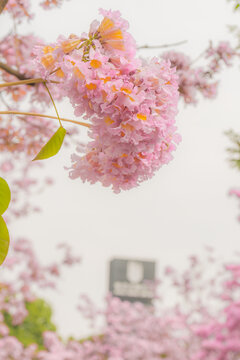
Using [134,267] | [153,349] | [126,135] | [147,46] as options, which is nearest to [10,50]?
[147,46]

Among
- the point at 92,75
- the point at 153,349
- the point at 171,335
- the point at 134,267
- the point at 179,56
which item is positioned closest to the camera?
the point at 92,75

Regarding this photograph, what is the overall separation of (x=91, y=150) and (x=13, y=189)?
736 cm

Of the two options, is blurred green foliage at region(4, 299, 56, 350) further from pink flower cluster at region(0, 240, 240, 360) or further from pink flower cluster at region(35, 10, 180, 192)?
pink flower cluster at region(35, 10, 180, 192)

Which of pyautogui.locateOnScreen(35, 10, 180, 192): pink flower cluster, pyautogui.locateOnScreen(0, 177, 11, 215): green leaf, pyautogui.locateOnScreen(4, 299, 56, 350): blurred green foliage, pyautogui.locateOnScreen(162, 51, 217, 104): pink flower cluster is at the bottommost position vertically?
pyautogui.locateOnScreen(4, 299, 56, 350): blurred green foliage

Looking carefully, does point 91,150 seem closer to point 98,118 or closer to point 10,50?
point 98,118

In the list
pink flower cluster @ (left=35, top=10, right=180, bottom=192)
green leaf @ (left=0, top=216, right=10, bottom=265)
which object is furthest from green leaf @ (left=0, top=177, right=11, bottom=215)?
pink flower cluster @ (left=35, top=10, right=180, bottom=192)

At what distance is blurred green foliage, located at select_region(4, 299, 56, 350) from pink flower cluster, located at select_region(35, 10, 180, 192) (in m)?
20.7

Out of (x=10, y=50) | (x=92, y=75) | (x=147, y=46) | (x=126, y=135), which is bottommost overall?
(x=126, y=135)

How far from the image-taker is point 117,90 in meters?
1.13

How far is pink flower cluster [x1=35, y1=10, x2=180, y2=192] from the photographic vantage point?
3.74 ft

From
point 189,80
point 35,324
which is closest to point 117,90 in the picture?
point 189,80

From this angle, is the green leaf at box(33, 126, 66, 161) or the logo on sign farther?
the logo on sign

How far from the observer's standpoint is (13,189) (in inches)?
335

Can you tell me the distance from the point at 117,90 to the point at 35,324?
22.3 meters
